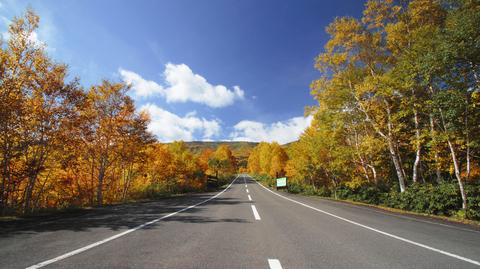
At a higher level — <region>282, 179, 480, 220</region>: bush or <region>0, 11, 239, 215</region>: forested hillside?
<region>0, 11, 239, 215</region>: forested hillside

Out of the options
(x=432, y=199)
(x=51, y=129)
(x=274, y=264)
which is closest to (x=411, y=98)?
(x=432, y=199)

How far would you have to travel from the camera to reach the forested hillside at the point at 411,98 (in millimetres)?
9641

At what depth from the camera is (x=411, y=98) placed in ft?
39.9

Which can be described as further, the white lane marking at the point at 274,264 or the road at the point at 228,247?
the road at the point at 228,247

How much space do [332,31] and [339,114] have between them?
613 centimetres

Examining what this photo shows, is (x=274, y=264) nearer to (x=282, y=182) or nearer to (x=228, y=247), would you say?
(x=228, y=247)

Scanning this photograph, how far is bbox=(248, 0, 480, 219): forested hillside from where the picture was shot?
9641 millimetres

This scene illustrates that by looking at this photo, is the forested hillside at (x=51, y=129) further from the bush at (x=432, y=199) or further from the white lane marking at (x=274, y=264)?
the bush at (x=432, y=199)

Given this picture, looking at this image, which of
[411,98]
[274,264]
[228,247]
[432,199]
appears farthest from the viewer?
[411,98]

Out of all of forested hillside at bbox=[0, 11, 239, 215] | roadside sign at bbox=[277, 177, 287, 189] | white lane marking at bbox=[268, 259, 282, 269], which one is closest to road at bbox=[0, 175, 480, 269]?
white lane marking at bbox=[268, 259, 282, 269]

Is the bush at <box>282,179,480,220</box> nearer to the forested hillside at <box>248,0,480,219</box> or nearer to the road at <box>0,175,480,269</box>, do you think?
the forested hillside at <box>248,0,480,219</box>

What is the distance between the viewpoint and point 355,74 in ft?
52.0

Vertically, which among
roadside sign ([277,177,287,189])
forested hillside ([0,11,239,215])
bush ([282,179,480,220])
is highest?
forested hillside ([0,11,239,215])

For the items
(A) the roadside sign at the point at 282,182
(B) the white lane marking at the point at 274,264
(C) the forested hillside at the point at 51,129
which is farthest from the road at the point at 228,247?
(A) the roadside sign at the point at 282,182
